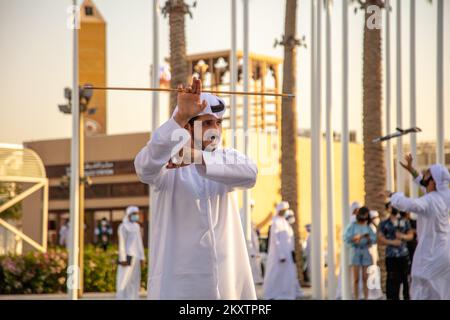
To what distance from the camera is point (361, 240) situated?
1967 centimetres

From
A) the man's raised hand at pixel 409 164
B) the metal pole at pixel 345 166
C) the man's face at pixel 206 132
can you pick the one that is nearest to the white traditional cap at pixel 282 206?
the metal pole at pixel 345 166

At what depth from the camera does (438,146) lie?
73.5 ft

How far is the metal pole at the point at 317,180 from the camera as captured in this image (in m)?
22.8

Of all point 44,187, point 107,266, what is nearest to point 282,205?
point 107,266

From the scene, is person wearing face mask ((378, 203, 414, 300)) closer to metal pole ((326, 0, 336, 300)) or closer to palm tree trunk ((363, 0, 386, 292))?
metal pole ((326, 0, 336, 300))

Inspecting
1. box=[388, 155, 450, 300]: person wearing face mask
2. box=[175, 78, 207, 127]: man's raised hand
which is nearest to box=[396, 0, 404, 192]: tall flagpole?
box=[388, 155, 450, 300]: person wearing face mask

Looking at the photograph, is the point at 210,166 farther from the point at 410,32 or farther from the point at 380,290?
the point at 410,32

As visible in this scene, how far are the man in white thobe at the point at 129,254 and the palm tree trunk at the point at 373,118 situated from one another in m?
4.74

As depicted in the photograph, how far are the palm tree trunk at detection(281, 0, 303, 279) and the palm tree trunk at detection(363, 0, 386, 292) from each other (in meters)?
4.31

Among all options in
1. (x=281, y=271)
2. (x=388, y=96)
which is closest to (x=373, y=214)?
(x=281, y=271)

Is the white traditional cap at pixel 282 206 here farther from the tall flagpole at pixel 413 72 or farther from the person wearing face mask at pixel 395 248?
the person wearing face mask at pixel 395 248

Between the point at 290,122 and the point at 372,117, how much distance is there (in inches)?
203

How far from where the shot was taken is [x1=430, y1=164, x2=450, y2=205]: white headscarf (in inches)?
470

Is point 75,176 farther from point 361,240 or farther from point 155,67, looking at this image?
point 361,240
